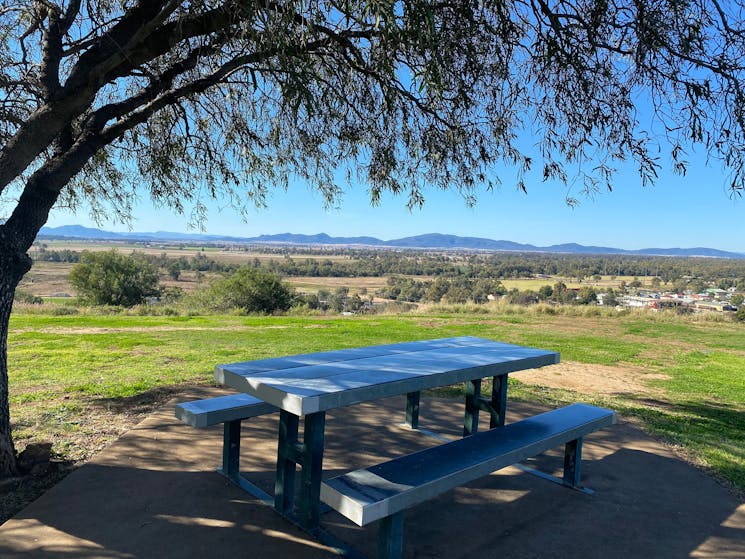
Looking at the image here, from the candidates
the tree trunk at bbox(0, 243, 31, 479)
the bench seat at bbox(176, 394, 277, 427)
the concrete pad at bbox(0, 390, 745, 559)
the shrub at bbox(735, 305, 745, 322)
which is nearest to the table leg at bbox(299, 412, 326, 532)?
the concrete pad at bbox(0, 390, 745, 559)

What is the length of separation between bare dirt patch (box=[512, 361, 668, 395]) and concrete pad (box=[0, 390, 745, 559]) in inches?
122

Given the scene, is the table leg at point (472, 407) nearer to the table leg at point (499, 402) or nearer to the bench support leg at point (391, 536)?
the table leg at point (499, 402)

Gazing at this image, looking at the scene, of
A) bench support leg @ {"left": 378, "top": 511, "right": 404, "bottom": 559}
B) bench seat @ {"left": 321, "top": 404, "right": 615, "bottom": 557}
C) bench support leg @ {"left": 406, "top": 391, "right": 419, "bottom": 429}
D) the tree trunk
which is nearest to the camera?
bench seat @ {"left": 321, "top": 404, "right": 615, "bottom": 557}

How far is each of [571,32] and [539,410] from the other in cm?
386

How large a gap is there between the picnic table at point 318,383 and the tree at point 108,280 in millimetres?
31267

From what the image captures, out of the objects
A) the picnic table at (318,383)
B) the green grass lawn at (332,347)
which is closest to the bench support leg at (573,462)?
the picnic table at (318,383)

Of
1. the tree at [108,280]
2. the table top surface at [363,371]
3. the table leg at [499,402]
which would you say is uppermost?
the table top surface at [363,371]

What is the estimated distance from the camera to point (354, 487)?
8.59 ft

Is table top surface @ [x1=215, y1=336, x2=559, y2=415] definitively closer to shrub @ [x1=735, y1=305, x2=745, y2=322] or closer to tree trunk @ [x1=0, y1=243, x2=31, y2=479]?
tree trunk @ [x1=0, y1=243, x2=31, y2=479]

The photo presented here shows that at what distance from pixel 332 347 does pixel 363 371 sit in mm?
7161

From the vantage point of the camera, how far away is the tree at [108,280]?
3253 cm

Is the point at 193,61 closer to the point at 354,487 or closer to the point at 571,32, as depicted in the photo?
the point at 571,32

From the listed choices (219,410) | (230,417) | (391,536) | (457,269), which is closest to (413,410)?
(230,417)

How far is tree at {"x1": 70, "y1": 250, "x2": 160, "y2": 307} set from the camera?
32531 millimetres
